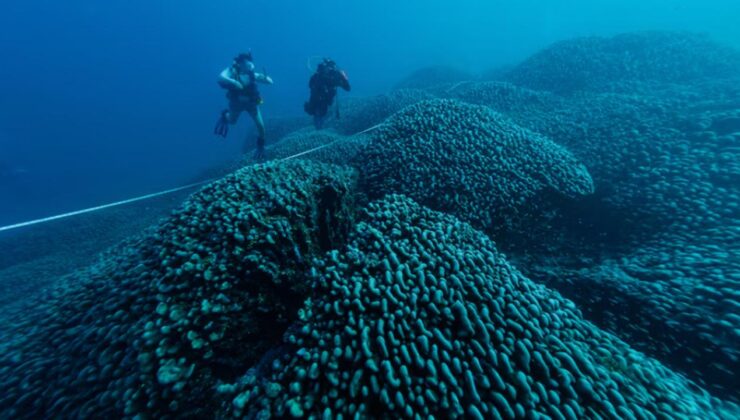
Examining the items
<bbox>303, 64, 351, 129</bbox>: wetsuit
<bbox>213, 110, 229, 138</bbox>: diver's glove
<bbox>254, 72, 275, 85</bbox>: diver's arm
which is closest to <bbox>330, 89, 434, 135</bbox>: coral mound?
<bbox>303, 64, 351, 129</bbox>: wetsuit

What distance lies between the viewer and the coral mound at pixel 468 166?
5.42 m

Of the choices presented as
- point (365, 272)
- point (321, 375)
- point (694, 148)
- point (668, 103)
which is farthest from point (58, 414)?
point (668, 103)

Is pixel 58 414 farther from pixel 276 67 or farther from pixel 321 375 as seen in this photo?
pixel 276 67

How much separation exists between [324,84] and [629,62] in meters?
12.7

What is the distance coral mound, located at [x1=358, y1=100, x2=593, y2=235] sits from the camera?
5418mm

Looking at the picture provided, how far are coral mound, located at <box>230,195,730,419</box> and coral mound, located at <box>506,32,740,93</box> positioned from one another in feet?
40.8

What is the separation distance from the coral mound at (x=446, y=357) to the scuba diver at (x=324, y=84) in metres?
7.88

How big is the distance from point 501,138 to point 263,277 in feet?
17.2

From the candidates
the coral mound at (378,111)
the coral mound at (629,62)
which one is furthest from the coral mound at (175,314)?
the coral mound at (629,62)

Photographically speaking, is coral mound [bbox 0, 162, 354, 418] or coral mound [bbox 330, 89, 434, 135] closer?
coral mound [bbox 0, 162, 354, 418]

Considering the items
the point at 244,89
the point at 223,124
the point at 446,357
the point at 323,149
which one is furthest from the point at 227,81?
the point at 446,357

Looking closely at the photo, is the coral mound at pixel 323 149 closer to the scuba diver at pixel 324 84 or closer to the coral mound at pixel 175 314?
the scuba diver at pixel 324 84

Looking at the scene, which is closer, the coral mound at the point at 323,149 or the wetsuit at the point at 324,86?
the coral mound at the point at 323,149

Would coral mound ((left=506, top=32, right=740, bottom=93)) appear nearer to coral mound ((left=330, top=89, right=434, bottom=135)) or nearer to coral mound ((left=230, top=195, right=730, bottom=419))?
coral mound ((left=330, top=89, right=434, bottom=135))
